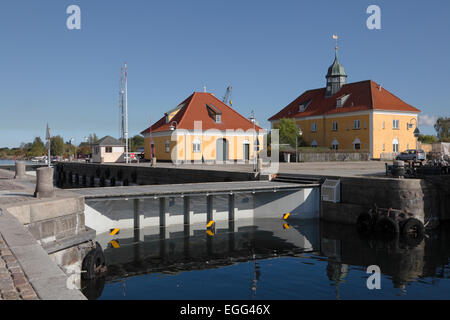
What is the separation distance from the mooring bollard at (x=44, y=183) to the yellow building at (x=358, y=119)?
4561cm

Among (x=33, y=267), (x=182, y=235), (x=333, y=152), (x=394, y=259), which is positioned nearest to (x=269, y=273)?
(x=394, y=259)

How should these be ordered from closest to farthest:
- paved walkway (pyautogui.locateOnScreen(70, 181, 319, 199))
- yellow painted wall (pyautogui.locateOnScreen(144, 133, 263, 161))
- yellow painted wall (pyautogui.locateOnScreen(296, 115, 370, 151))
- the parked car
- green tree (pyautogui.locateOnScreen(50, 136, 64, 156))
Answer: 1. paved walkway (pyautogui.locateOnScreen(70, 181, 319, 199))
2. the parked car
3. yellow painted wall (pyautogui.locateOnScreen(144, 133, 263, 161))
4. yellow painted wall (pyautogui.locateOnScreen(296, 115, 370, 151))
5. green tree (pyautogui.locateOnScreen(50, 136, 64, 156))

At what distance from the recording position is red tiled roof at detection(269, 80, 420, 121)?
53281mm

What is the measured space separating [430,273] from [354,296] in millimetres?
3800

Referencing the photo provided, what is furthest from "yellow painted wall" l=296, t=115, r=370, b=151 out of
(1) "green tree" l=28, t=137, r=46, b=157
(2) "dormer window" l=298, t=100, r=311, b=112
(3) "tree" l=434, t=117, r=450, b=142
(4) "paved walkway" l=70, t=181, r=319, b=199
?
(1) "green tree" l=28, t=137, r=46, b=157

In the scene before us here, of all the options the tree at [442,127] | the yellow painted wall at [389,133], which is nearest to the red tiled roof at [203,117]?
the yellow painted wall at [389,133]

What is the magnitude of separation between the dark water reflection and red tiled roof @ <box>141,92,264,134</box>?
28351mm

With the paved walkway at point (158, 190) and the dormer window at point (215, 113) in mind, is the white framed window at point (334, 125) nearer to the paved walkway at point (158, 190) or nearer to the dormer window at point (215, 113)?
the dormer window at point (215, 113)

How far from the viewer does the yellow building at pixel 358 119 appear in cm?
5253

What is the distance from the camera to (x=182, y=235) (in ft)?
61.0

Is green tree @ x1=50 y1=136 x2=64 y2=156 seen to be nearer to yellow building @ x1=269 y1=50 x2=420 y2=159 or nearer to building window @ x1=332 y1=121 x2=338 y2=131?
yellow building @ x1=269 y1=50 x2=420 y2=159

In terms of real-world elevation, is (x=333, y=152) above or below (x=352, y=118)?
below
